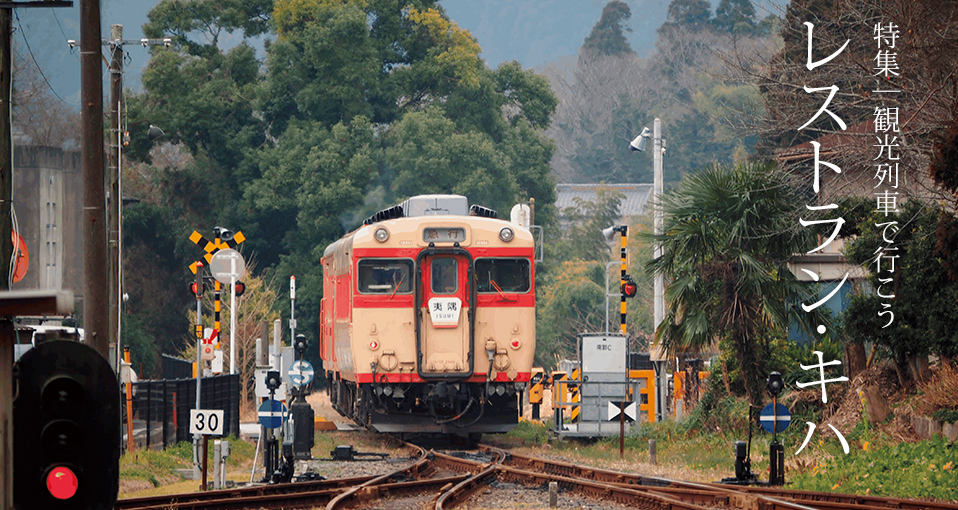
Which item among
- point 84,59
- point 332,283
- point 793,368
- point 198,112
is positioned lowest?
point 793,368

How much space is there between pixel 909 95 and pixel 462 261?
25.4ft

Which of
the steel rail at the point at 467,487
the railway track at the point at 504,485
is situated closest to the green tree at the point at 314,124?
the steel rail at the point at 467,487

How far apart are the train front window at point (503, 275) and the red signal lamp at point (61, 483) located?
1669 cm

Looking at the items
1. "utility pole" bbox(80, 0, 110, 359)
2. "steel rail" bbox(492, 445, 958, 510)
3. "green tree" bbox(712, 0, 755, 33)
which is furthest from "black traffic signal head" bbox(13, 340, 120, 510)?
"green tree" bbox(712, 0, 755, 33)

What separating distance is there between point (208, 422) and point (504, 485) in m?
4.02

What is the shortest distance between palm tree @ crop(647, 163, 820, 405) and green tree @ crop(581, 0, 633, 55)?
231ft

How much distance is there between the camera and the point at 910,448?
15711 millimetres

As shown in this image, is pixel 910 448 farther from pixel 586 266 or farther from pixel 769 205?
pixel 586 266

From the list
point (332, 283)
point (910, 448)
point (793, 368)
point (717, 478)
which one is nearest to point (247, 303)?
point (332, 283)

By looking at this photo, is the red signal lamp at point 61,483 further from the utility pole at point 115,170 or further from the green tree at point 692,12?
the green tree at point 692,12

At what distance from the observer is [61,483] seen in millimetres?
4441

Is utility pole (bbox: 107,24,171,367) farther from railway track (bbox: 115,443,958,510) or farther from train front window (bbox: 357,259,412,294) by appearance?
railway track (bbox: 115,443,958,510)

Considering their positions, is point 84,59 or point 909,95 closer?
point 84,59

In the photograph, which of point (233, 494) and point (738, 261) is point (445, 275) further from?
point (233, 494)
